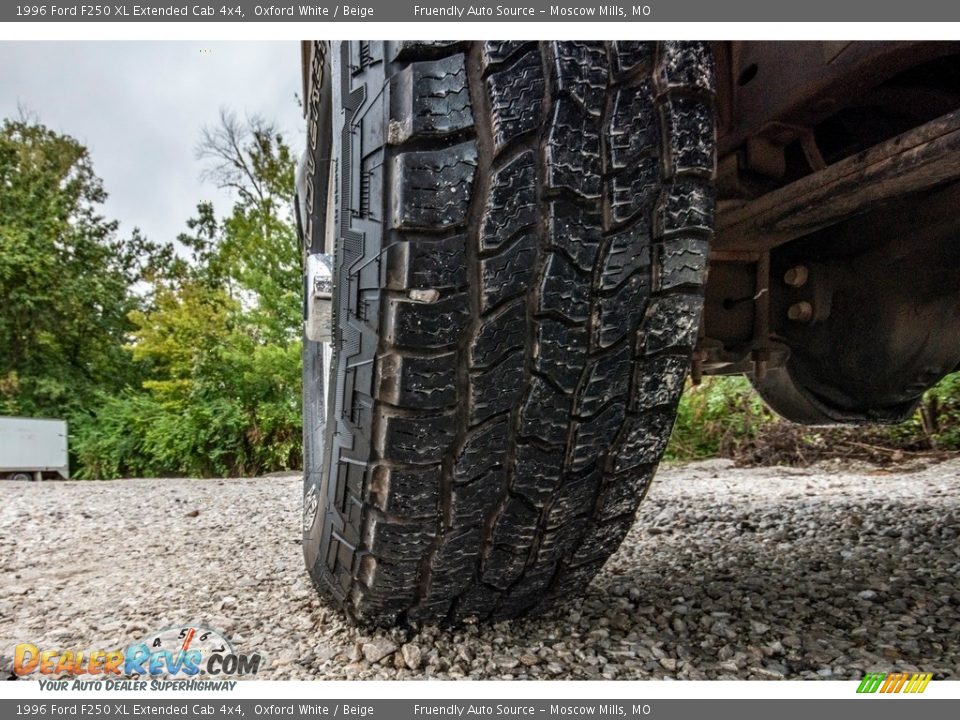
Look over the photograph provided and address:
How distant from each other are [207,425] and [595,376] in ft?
25.2

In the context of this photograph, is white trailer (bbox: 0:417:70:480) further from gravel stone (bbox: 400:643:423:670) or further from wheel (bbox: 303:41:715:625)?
wheel (bbox: 303:41:715:625)

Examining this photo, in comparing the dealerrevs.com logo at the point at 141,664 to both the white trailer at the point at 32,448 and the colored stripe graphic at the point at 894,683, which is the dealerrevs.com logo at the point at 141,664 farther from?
the white trailer at the point at 32,448

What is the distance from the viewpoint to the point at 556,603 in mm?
1071

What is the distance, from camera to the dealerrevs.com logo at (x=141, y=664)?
2.93 ft

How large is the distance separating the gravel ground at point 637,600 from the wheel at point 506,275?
0.24 metres

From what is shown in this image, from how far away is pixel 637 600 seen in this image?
1.19m

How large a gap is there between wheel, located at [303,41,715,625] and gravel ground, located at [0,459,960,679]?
0.24 meters

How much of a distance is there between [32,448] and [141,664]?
853cm

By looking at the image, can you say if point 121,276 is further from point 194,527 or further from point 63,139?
point 194,527

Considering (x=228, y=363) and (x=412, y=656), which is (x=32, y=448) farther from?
(x=412, y=656)

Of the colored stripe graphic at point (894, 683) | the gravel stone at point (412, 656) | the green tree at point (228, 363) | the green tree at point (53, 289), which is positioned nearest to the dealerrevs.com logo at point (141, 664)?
the gravel stone at point (412, 656)

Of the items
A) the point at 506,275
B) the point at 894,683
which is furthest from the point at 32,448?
the point at 894,683

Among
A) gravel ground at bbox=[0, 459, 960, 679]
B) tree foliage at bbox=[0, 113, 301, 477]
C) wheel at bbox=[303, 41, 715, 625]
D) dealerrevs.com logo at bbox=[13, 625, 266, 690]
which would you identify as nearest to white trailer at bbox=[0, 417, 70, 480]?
tree foliage at bbox=[0, 113, 301, 477]

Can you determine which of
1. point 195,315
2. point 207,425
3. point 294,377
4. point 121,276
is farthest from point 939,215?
point 121,276
